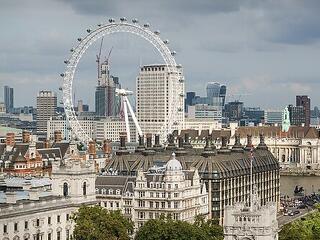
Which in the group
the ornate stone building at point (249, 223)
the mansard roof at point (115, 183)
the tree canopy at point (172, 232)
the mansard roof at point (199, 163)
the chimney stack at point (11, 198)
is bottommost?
the tree canopy at point (172, 232)

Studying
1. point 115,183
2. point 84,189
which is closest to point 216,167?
point 115,183

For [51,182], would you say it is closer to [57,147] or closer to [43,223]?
[43,223]

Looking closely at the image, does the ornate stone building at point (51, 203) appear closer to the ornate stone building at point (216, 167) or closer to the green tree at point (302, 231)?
the ornate stone building at point (216, 167)

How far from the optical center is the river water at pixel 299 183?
144000 millimetres

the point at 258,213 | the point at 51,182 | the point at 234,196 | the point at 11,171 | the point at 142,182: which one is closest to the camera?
the point at 258,213

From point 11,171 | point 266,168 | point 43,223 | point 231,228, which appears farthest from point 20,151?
point 231,228

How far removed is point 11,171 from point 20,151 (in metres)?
5.19

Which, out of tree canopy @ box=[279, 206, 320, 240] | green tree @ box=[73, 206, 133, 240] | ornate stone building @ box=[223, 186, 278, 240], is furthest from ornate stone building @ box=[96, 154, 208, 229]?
ornate stone building @ box=[223, 186, 278, 240]

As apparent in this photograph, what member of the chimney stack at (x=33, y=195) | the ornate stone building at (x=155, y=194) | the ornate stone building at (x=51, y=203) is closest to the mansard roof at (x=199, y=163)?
the ornate stone building at (x=155, y=194)

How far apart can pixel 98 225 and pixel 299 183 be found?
93.4 metres

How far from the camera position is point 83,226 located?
74.2 m

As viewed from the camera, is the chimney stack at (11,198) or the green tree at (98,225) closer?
the chimney stack at (11,198)

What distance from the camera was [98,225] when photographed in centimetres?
7525

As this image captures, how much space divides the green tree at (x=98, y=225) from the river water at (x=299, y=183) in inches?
2426
